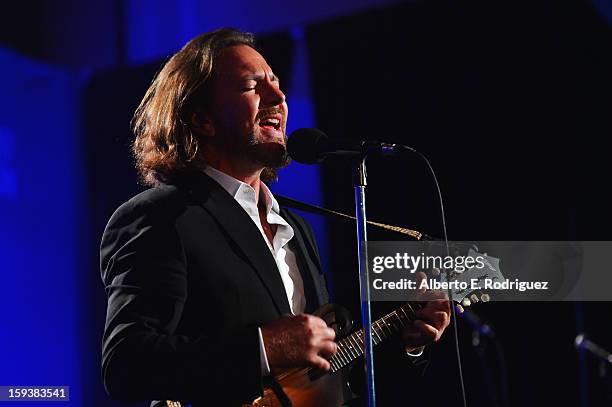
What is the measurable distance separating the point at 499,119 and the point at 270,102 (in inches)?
100

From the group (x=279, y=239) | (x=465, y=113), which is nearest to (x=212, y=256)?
(x=279, y=239)

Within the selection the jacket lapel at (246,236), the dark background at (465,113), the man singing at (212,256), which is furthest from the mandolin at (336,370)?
the dark background at (465,113)

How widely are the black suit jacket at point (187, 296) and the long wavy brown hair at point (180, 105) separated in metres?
0.17

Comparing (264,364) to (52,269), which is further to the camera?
(52,269)

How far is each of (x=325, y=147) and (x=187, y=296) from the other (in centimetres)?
58

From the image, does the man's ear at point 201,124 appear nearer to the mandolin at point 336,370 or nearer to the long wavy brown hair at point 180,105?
the long wavy brown hair at point 180,105

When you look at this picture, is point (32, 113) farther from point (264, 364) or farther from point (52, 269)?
point (264, 364)

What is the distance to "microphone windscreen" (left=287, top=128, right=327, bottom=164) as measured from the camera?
6.93 feet

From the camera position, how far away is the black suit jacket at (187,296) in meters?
1.92

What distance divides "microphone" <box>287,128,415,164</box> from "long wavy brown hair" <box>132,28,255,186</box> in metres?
0.51

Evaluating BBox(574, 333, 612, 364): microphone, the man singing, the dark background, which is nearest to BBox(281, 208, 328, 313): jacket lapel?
the man singing

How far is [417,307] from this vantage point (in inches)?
99.1

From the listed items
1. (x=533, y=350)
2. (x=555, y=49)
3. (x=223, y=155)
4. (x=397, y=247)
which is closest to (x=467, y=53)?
(x=555, y=49)

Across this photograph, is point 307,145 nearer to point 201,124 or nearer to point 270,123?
point 270,123
